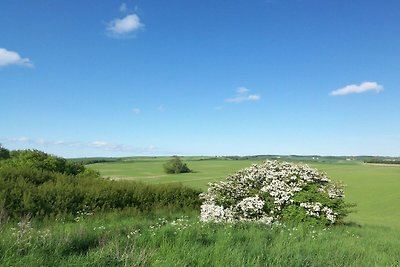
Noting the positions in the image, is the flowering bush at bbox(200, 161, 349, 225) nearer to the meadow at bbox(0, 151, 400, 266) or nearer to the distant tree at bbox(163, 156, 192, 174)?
the meadow at bbox(0, 151, 400, 266)

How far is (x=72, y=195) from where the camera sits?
14.8 metres

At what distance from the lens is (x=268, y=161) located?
17.2 meters

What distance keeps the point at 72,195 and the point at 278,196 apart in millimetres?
7319

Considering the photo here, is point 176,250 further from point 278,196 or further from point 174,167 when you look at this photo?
point 174,167

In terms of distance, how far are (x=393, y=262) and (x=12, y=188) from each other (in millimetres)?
11639

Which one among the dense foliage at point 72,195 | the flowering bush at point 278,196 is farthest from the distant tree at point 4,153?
the flowering bush at point 278,196

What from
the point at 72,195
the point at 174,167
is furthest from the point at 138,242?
the point at 174,167

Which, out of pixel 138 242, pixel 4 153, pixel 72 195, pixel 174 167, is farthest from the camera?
pixel 174 167

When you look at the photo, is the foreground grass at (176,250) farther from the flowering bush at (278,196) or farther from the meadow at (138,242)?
the flowering bush at (278,196)

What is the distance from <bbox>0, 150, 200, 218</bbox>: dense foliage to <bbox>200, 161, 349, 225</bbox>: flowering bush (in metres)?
2.02

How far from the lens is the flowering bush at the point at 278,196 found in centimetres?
1465

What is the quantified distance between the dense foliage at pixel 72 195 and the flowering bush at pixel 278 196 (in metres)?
2.02

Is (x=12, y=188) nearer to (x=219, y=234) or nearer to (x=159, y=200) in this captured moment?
(x=159, y=200)

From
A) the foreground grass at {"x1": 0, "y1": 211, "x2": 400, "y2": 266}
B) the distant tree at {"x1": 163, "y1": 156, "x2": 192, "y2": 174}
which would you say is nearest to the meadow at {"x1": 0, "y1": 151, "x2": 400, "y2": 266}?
the foreground grass at {"x1": 0, "y1": 211, "x2": 400, "y2": 266}
